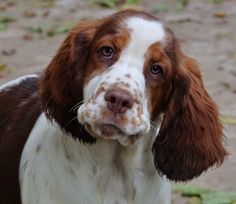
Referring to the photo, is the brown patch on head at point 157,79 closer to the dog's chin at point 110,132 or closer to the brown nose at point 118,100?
the dog's chin at point 110,132

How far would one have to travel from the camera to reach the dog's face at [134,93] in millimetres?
3836

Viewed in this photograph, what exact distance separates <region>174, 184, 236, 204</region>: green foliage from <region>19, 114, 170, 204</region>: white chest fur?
1.03 meters

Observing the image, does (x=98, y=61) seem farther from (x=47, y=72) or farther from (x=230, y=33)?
(x=230, y=33)

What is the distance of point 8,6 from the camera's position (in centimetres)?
1027

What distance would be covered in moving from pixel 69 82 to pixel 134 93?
22.2 inches

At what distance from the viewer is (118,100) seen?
3.75 m

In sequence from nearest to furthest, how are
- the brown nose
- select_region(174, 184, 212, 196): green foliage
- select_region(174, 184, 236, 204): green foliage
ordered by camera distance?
the brown nose → select_region(174, 184, 236, 204): green foliage → select_region(174, 184, 212, 196): green foliage

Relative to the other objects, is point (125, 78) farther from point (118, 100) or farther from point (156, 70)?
point (156, 70)

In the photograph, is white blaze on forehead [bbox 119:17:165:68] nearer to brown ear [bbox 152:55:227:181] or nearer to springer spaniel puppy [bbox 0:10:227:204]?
springer spaniel puppy [bbox 0:10:227:204]

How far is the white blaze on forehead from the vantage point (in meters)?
4.00

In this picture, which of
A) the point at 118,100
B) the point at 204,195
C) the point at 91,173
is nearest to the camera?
the point at 118,100

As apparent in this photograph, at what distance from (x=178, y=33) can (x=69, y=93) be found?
4.72m

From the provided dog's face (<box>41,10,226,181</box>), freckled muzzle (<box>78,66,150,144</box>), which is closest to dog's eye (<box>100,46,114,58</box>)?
dog's face (<box>41,10,226,181</box>)

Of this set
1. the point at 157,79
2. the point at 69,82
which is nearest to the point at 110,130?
the point at 157,79
